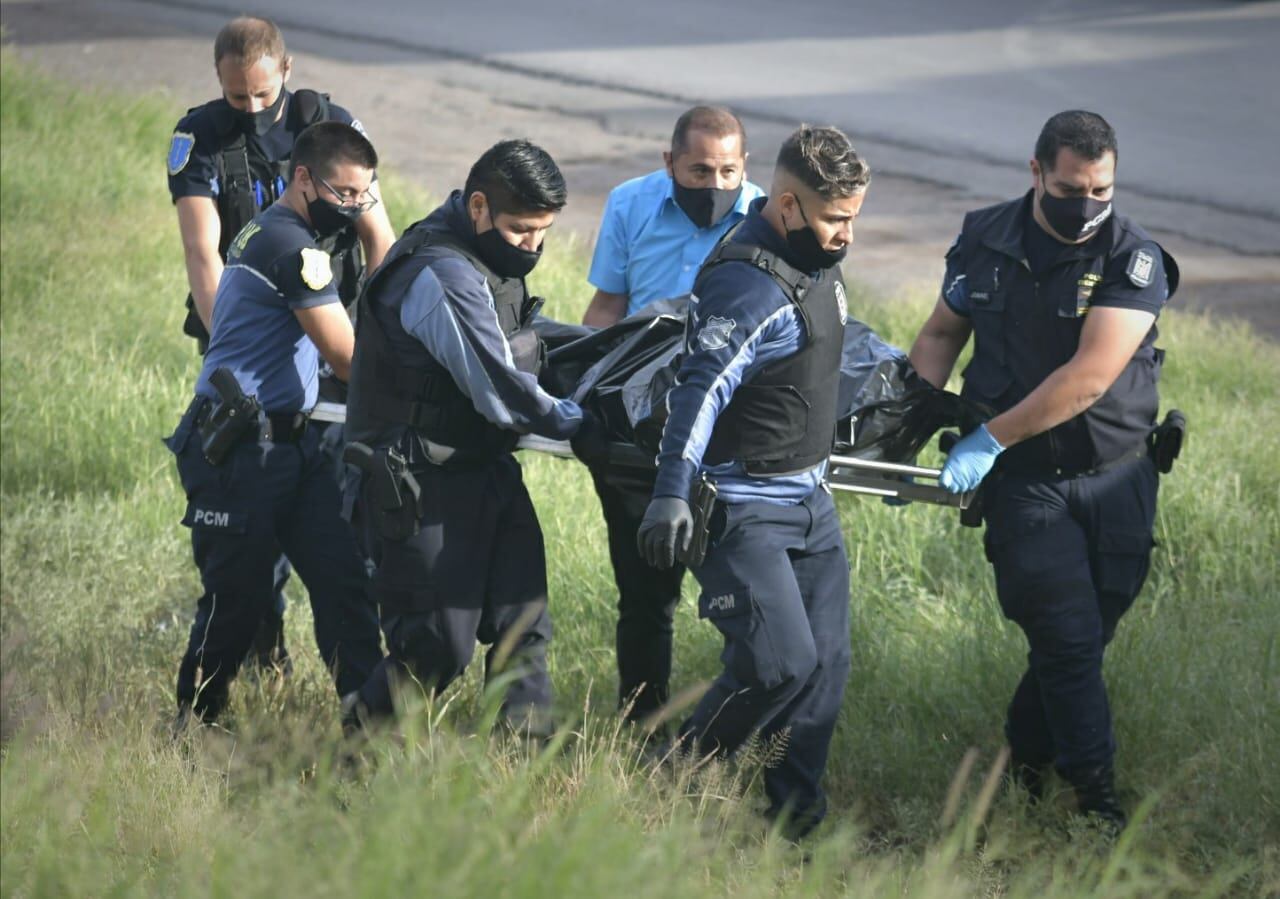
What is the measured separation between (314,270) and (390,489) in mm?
753

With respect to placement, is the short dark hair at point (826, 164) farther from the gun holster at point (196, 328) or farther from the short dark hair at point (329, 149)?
the gun holster at point (196, 328)

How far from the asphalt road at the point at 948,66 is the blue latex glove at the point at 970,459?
5.94 m

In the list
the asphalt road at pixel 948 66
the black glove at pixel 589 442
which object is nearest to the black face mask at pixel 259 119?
the black glove at pixel 589 442

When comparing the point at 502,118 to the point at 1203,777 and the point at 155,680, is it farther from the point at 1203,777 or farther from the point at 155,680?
the point at 1203,777

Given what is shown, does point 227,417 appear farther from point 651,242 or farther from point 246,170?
point 651,242

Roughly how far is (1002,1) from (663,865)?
1478cm

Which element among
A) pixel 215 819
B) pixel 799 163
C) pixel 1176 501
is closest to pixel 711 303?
pixel 799 163

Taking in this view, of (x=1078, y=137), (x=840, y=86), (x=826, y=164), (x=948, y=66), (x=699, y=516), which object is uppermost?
(x=948, y=66)

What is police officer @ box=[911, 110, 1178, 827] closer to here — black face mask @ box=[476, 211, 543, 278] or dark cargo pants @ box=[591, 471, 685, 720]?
dark cargo pants @ box=[591, 471, 685, 720]

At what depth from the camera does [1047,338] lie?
4.84m

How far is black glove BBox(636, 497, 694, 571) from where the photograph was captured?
432 centimetres

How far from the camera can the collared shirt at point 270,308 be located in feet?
16.3

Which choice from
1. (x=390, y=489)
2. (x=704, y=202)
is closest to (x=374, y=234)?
(x=704, y=202)

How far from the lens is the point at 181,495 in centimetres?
733
